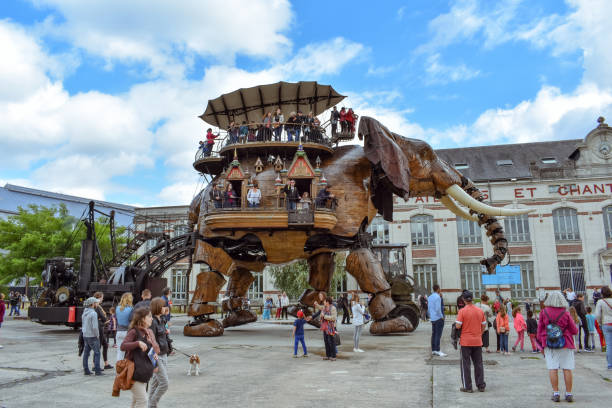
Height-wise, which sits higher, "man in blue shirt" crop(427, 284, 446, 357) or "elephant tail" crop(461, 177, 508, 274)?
"elephant tail" crop(461, 177, 508, 274)

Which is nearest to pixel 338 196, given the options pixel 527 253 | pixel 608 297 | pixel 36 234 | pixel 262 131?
pixel 262 131

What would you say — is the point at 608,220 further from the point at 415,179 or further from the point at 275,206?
the point at 275,206

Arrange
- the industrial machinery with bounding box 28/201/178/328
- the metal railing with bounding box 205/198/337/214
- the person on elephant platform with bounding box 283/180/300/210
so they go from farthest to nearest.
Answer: the industrial machinery with bounding box 28/201/178/328, the person on elephant platform with bounding box 283/180/300/210, the metal railing with bounding box 205/198/337/214

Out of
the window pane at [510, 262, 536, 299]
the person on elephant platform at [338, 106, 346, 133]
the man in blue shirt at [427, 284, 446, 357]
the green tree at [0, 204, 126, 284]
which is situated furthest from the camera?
the window pane at [510, 262, 536, 299]

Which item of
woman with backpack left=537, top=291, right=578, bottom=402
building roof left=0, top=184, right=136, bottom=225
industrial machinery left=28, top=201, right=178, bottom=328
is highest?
building roof left=0, top=184, right=136, bottom=225

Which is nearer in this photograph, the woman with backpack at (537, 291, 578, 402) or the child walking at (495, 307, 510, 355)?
the woman with backpack at (537, 291, 578, 402)

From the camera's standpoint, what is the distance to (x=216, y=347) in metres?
12.6

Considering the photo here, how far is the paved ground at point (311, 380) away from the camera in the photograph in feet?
21.7

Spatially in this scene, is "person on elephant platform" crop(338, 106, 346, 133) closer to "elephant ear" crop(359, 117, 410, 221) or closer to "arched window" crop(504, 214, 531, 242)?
"elephant ear" crop(359, 117, 410, 221)

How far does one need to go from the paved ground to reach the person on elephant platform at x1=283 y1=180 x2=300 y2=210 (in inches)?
164

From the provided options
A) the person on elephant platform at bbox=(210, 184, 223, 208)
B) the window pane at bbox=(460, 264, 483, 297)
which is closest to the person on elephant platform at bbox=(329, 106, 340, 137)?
the person on elephant platform at bbox=(210, 184, 223, 208)

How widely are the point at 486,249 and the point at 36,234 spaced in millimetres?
29692

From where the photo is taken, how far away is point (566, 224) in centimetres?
3384

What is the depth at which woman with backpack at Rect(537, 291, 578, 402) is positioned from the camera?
252 inches
